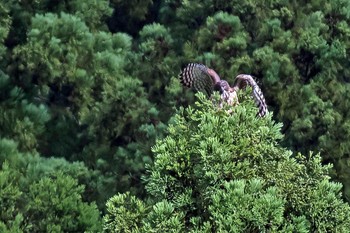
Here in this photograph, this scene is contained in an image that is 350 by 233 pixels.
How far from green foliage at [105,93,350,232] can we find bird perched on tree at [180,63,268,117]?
124cm

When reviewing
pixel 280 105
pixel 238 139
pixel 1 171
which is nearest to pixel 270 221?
pixel 238 139

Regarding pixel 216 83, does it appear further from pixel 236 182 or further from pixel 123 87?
pixel 123 87

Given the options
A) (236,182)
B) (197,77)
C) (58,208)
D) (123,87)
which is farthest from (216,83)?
(123,87)

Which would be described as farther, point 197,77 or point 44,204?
point 44,204

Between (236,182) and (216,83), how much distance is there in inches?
118

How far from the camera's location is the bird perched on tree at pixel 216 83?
11289 millimetres

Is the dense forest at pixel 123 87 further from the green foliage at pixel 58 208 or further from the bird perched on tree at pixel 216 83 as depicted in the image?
the bird perched on tree at pixel 216 83

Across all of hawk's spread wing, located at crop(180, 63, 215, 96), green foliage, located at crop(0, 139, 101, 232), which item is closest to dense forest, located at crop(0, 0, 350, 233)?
green foliage, located at crop(0, 139, 101, 232)

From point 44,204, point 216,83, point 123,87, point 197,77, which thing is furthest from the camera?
point 123,87

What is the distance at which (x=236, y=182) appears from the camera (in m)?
9.21

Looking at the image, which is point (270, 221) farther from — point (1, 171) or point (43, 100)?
point (43, 100)

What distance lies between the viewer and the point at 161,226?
939 cm

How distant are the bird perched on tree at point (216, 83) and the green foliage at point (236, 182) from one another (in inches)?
48.8

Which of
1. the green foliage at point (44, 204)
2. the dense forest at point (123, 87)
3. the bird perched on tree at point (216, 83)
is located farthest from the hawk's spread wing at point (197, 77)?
the green foliage at point (44, 204)
